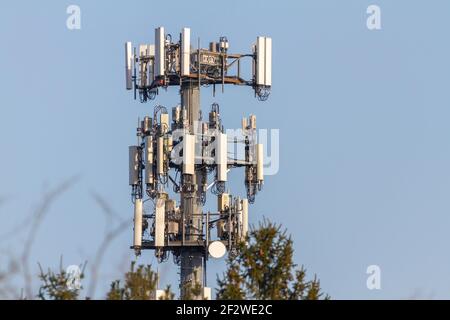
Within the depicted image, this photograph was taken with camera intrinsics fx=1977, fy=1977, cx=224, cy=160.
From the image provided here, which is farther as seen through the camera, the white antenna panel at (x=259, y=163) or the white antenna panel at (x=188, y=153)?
the white antenna panel at (x=259, y=163)

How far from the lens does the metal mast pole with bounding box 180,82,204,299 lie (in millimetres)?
78188

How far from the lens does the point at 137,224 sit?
258 feet

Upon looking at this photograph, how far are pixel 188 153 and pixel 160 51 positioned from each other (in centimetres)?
425

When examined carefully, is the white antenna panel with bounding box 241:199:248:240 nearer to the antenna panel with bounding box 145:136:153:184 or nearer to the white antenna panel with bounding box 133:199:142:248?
the antenna panel with bounding box 145:136:153:184

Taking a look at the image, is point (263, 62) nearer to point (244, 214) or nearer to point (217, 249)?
point (244, 214)

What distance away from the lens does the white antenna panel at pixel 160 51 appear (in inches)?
3063

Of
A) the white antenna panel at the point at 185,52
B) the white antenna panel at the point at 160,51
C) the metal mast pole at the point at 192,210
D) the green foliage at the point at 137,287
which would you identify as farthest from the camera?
the metal mast pole at the point at 192,210

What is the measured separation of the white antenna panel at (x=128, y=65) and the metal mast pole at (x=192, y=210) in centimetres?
243

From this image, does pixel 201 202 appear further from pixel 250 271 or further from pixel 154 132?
pixel 250 271

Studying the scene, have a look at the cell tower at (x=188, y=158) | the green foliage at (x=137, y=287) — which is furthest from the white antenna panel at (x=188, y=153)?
the green foliage at (x=137, y=287)

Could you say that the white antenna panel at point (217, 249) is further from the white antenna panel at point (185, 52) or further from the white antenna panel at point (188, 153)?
the white antenna panel at point (185, 52)

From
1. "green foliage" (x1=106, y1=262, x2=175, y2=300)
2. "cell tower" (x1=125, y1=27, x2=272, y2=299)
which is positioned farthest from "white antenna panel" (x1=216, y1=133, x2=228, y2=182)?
"green foliage" (x1=106, y1=262, x2=175, y2=300)
